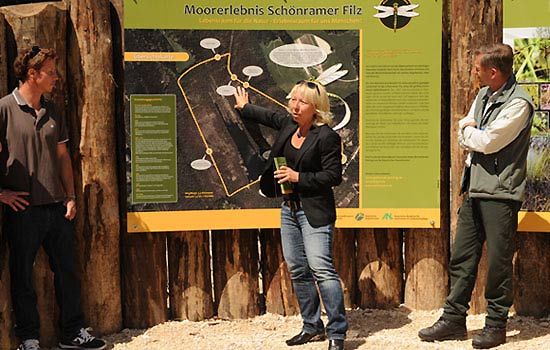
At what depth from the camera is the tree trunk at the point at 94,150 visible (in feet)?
20.3

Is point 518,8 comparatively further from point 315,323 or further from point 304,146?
point 315,323

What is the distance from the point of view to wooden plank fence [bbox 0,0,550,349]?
6.16 meters

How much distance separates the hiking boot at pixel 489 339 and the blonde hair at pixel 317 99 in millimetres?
2023

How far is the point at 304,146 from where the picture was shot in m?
5.84

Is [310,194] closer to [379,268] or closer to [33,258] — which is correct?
[379,268]

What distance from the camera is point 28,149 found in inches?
221

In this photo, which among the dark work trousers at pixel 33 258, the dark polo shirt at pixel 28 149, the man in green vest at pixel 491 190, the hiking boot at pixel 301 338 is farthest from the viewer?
the hiking boot at pixel 301 338

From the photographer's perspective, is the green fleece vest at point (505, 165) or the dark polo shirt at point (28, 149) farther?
the green fleece vest at point (505, 165)

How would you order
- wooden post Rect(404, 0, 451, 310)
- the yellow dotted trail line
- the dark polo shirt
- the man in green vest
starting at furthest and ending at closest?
wooden post Rect(404, 0, 451, 310), the yellow dotted trail line, the man in green vest, the dark polo shirt

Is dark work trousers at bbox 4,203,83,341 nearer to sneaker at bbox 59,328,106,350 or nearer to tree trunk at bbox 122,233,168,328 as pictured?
sneaker at bbox 59,328,106,350

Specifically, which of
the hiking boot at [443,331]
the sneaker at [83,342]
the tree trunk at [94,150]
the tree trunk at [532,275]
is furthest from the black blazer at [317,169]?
the tree trunk at [532,275]

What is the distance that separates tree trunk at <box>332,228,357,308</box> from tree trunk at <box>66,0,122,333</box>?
1.87m

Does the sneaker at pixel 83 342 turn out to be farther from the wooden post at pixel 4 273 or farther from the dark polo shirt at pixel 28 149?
the dark polo shirt at pixel 28 149

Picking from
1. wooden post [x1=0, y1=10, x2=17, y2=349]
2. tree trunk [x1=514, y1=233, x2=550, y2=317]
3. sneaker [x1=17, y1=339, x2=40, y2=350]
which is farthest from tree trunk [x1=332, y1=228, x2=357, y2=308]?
wooden post [x1=0, y1=10, x2=17, y2=349]
